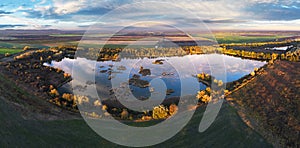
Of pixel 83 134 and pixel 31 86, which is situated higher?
pixel 31 86

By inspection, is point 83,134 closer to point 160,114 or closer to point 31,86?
point 160,114

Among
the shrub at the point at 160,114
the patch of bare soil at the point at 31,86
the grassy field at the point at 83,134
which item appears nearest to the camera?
the grassy field at the point at 83,134

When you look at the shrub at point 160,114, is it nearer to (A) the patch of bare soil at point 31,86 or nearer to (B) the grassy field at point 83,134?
(B) the grassy field at point 83,134

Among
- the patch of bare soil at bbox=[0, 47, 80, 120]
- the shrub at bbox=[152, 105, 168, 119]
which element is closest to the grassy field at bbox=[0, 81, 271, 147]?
the patch of bare soil at bbox=[0, 47, 80, 120]

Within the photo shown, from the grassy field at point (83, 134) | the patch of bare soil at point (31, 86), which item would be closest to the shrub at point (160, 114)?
the grassy field at point (83, 134)

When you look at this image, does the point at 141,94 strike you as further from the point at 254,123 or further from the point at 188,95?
the point at 254,123

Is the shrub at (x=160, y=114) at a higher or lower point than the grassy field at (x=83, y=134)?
lower

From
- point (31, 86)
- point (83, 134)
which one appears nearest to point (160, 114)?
point (83, 134)

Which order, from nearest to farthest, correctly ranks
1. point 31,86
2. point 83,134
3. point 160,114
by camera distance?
point 83,134 < point 160,114 < point 31,86

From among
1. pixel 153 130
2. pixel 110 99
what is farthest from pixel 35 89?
pixel 153 130

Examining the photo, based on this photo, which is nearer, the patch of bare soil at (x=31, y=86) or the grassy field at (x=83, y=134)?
the grassy field at (x=83, y=134)

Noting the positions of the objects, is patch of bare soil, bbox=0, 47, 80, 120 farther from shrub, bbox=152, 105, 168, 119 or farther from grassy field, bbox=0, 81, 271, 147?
shrub, bbox=152, 105, 168, 119
